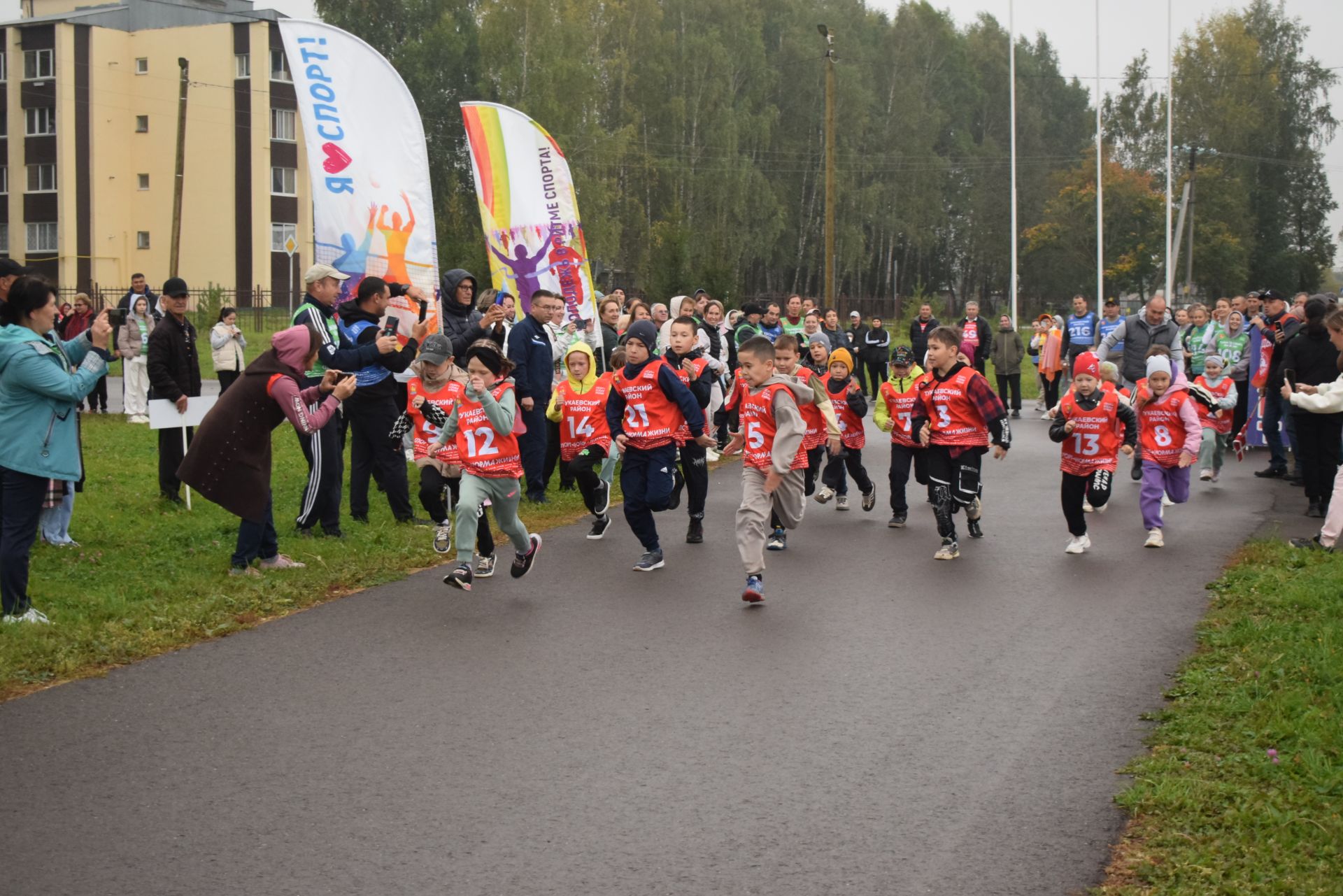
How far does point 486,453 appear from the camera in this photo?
951cm

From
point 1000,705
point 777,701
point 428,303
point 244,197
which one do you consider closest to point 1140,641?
point 1000,705

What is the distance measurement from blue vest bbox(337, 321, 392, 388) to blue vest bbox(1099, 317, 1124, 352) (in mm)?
10856

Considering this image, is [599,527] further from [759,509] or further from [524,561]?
[759,509]

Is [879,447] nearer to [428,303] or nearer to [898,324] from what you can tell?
[428,303]

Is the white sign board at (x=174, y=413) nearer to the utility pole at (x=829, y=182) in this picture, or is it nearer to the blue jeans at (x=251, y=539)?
the blue jeans at (x=251, y=539)

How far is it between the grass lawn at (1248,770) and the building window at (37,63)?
5905cm

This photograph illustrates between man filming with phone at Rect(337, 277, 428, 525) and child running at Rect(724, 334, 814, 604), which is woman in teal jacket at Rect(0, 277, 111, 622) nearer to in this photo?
man filming with phone at Rect(337, 277, 428, 525)

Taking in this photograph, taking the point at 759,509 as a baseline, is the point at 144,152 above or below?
above

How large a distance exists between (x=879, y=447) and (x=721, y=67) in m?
45.1

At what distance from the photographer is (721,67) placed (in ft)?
203

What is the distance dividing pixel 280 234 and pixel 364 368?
4886 cm

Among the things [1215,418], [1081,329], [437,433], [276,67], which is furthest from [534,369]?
[276,67]

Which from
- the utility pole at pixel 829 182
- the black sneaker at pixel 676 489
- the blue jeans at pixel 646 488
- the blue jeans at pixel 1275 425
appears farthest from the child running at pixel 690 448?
the utility pole at pixel 829 182

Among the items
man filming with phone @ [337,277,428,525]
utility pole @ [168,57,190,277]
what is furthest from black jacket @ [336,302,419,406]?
utility pole @ [168,57,190,277]
